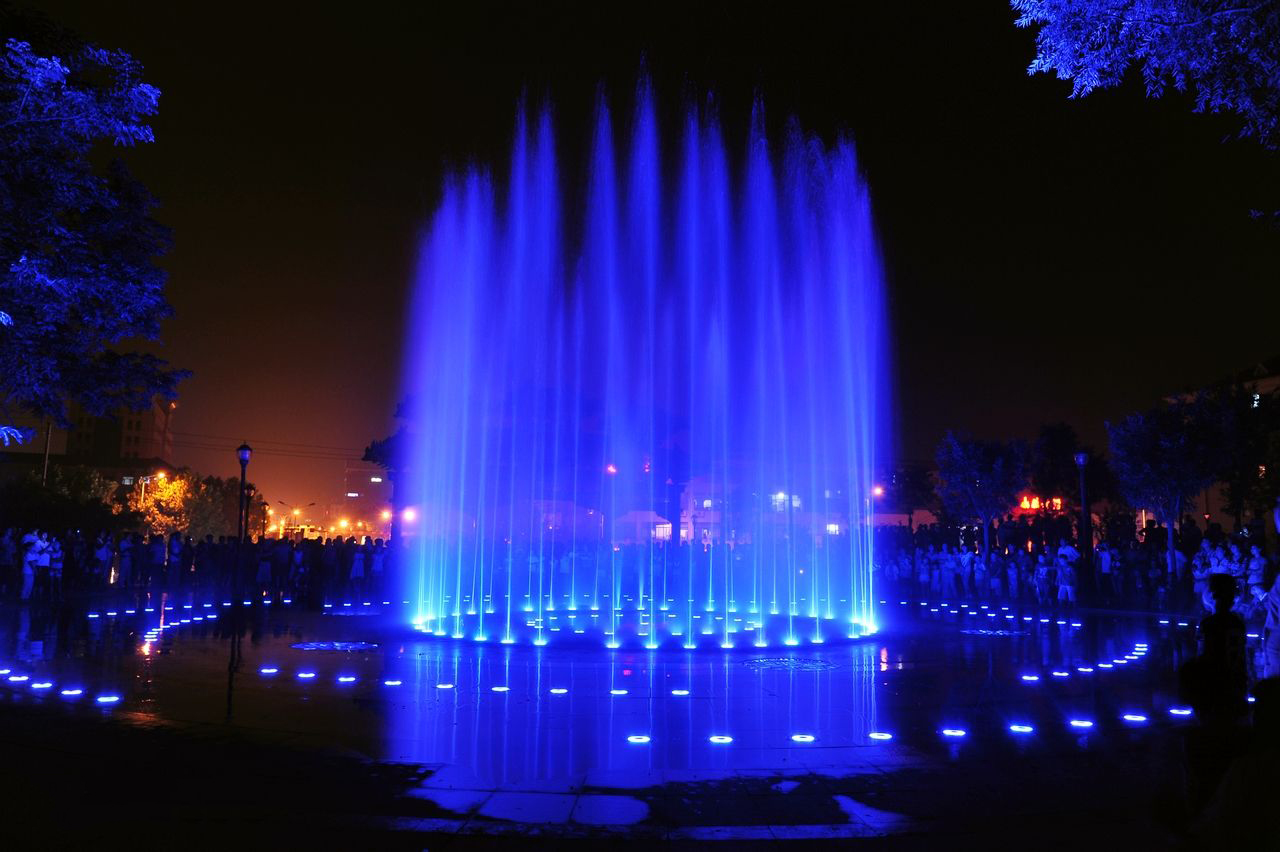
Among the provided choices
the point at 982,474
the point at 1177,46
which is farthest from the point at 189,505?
the point at 1177,46

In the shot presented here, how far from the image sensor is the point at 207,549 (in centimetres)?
3122

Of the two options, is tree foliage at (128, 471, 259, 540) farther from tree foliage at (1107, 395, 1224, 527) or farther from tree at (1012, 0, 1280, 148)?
tree at (1012, 0, 1280, 148)

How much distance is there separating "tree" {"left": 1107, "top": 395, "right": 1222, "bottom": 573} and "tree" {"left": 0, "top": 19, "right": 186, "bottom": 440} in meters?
37.4

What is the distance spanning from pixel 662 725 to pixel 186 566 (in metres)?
26.4

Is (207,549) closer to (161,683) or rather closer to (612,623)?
(612,623)

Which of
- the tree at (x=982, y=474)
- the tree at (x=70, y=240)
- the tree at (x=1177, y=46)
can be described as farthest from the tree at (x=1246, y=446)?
the tree at (x=70, y=240)

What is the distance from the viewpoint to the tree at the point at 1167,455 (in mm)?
37562

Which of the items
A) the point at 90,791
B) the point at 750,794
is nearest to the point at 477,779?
the point at 750,794

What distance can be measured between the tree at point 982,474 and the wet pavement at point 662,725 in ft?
111

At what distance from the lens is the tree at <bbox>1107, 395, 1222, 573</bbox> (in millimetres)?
37562

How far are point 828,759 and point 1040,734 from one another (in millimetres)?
2631

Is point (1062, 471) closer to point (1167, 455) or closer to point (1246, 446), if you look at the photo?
point (1246, 446)

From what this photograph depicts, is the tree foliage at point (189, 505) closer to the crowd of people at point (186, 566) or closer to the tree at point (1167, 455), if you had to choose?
the crowd of people at point (186, 566)

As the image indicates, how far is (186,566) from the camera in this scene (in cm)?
3031
